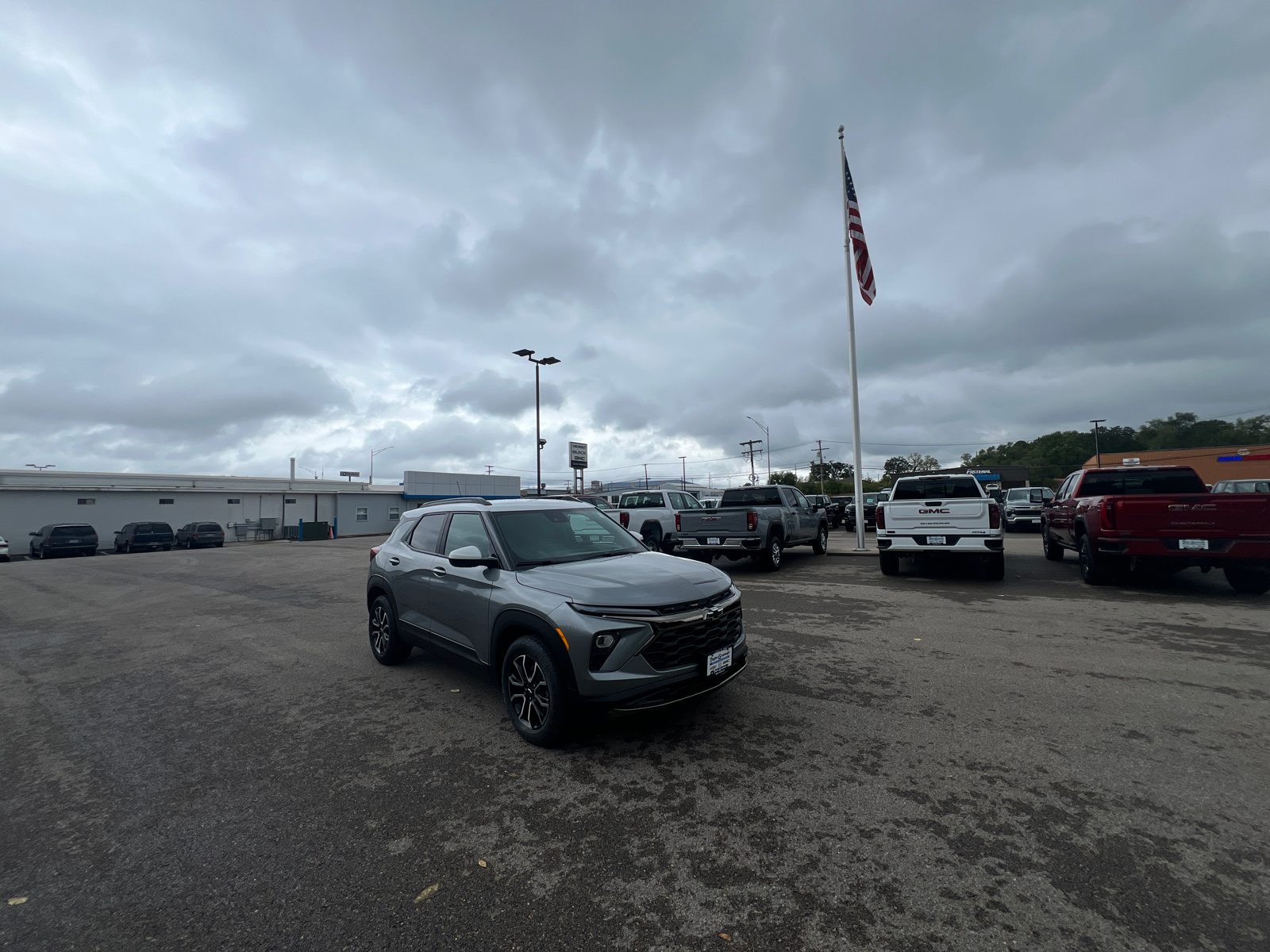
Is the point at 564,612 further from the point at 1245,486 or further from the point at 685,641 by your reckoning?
the point at 1245,486

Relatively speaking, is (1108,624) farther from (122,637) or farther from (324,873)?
(122,637)

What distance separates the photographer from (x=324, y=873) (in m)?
2.55

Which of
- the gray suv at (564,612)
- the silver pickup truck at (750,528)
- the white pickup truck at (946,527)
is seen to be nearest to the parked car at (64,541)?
the silver pickup truck at (750,528)

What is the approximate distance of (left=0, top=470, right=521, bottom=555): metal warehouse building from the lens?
105ft

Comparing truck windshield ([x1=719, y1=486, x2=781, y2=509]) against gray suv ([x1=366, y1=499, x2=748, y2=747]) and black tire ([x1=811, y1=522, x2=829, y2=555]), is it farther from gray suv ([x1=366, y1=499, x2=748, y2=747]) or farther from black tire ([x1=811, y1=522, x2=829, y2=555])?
gray suv ([x1=366, y1=499, x2=748, y2=747])

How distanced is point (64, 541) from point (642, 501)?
29.4m

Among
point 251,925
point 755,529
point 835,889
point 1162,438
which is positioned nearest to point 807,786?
point 835,889

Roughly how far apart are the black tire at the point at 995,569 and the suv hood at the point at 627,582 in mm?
8027

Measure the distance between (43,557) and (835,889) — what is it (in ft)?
125

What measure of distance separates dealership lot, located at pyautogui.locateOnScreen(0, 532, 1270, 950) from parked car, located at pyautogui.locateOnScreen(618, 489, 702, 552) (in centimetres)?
811

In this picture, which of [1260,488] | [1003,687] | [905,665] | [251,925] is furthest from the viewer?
[1260,488]

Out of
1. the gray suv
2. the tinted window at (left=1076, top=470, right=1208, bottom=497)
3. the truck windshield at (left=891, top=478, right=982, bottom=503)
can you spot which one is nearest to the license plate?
the gray suv

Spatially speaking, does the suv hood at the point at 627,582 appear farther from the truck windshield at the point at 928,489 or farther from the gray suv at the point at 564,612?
the truck windshield at the point at 928,489

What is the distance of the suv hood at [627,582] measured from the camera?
364 centimetres
